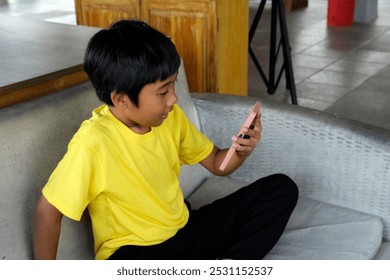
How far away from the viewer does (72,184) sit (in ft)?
4.19

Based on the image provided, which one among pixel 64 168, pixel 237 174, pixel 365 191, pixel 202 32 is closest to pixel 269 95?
pixel 202 32

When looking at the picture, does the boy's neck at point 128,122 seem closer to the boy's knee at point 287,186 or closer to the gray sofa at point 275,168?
the gray sofa at point 275,168

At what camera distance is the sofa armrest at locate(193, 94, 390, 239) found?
1.71 metres

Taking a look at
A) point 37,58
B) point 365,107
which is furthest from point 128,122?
point 365,107

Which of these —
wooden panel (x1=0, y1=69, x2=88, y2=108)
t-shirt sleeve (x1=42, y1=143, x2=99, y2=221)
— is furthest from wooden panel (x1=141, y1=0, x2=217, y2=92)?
t-shirt sleeve (x1=42, y1=143, x2=99, y2=221)

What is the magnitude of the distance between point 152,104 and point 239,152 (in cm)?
31

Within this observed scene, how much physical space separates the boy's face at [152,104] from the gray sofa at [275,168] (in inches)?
8.8

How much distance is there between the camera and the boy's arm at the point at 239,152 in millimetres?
1466

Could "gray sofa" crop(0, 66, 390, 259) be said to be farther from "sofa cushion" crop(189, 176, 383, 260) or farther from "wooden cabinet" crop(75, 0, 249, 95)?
"wooden cabinet" crop(75, 0, 249, 95)

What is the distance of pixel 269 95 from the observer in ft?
12.8

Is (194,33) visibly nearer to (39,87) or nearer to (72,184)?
(39,87)

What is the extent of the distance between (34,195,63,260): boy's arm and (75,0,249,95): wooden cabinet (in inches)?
48.9

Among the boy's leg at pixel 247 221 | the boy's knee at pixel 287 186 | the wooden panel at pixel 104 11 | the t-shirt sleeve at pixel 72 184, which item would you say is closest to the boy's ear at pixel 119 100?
the t-shirt sleeve at pixel 72 184
